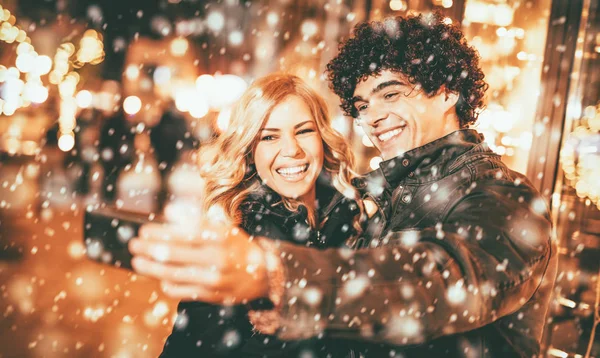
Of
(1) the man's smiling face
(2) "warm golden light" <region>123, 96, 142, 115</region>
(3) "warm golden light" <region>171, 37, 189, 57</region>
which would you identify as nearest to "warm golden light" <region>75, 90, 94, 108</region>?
(2) "warm golden light" <region>123, 96, 142, 115</region>

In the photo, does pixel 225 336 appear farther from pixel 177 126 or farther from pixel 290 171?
pixel 177 126

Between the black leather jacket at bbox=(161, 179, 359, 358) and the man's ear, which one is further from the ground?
the man's ear

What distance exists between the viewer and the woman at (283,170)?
212 centimetres

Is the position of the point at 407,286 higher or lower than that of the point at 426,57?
lower

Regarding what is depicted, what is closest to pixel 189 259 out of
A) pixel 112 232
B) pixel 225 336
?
pixel 112 232

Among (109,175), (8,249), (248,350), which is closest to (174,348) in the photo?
(248,350)

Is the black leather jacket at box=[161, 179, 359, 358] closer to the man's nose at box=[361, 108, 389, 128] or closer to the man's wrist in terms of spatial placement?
the man's nose at box=[361, 108, 389, 128]

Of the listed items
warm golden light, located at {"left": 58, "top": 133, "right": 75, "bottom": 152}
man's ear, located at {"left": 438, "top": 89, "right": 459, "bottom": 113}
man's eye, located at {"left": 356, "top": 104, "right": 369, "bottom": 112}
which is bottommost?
man's eye, located at {"left": 356, "top": 104, "right": 369, "bottom": 112}

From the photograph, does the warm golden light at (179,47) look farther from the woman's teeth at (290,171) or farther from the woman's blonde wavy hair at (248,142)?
the woman's teeth at (290,171)

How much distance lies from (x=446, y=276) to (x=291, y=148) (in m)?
1.57

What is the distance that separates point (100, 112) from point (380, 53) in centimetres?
792

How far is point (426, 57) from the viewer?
218cm

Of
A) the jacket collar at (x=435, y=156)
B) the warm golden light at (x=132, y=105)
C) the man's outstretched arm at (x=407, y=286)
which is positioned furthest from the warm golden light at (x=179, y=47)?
the man's outstretched arm at (x=407, y=286)

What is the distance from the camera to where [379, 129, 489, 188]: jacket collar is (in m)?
1.52
